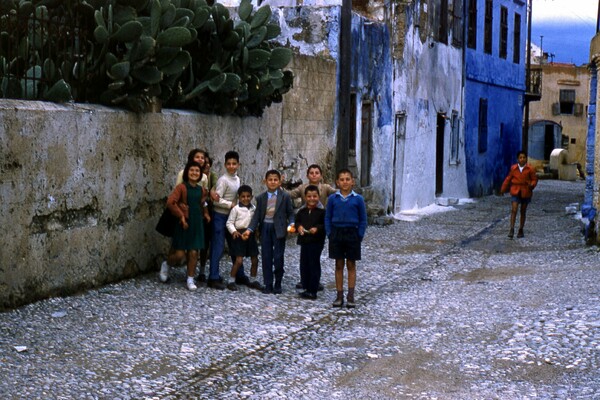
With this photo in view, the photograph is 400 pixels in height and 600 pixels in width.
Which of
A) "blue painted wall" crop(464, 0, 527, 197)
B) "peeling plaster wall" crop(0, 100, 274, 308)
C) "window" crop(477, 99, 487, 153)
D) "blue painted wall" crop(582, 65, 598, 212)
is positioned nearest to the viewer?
"peeling plaster wall" crop(0, 100, 274, 308)

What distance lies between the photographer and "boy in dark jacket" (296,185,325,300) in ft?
32.8

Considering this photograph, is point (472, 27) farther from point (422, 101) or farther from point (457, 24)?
point (422, 101)

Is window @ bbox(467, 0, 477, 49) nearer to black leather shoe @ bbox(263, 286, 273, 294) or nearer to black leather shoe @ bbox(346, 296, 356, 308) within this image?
black leather shoe @ bbox(263, 286, 273, 294)

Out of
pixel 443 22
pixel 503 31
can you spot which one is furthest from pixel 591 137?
pixel 503 31

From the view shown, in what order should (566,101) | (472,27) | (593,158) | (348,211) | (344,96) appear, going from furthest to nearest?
1. (566,101)
2. (472,27)
3. (593,158)
4. (344,96)
5. (348,211)

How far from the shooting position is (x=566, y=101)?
52594 millimetres

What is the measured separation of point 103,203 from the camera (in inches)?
389

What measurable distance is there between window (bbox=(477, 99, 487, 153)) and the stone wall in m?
16.6

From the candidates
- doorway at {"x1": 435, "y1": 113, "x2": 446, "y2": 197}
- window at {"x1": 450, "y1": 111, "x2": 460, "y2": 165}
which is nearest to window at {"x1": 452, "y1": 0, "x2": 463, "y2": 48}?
window at {"x1": 450, "y1": 111, "x2": 460, "y2": 165}

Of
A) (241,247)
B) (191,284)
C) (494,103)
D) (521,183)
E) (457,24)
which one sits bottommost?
(191,284)

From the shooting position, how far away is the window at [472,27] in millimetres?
26469

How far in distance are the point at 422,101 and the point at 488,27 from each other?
7.15 m

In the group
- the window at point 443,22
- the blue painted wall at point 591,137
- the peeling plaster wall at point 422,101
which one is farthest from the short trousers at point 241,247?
the window at point 443,22

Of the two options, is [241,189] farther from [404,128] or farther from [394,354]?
[404,128]
